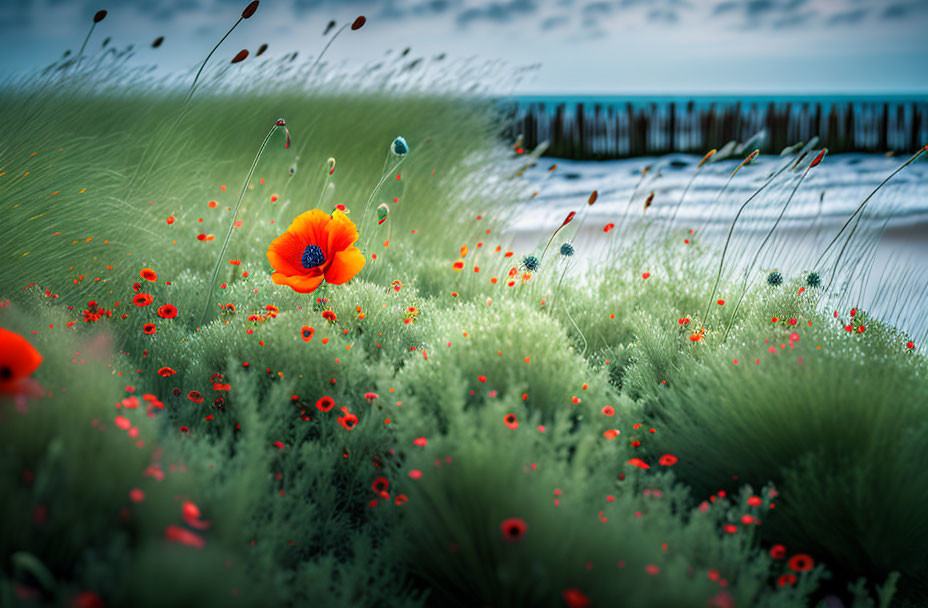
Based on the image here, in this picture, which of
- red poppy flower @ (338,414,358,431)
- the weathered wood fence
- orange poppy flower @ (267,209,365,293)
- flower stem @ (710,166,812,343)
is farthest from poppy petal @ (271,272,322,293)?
the weathered wood fence

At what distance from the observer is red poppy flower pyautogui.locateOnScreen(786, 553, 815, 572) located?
1.46 metres

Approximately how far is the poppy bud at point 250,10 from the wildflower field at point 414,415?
1.86 feet

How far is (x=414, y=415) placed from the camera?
166 centimetres

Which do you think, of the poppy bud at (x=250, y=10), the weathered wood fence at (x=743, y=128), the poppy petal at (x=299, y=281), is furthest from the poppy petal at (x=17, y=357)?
the weathered wood fence at (x=743, y=128)

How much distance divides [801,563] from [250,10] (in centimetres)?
250

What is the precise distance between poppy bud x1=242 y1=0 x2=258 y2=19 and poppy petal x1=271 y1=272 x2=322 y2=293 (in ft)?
3.19

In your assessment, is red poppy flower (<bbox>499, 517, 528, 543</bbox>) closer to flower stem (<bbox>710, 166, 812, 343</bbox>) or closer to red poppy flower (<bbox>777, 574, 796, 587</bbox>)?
red poppy flower (<bbox>777, 574, 796, 587</bbox>)

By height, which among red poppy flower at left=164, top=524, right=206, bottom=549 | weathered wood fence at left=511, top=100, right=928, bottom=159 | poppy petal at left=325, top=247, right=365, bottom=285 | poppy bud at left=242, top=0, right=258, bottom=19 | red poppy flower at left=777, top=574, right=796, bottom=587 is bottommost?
red poppy flower at left=777, top=574, right=796, bottom=587

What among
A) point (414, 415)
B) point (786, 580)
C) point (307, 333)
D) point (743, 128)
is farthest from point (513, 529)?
point (743, 128)

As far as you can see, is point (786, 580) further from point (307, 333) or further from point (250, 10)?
point (250, 10)

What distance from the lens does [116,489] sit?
1.23 metres

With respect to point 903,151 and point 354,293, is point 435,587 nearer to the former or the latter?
point 354,293

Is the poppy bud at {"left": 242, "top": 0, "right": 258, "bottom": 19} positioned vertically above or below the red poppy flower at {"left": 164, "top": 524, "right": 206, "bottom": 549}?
above

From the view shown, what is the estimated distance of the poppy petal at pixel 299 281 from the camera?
2453 millimetres
